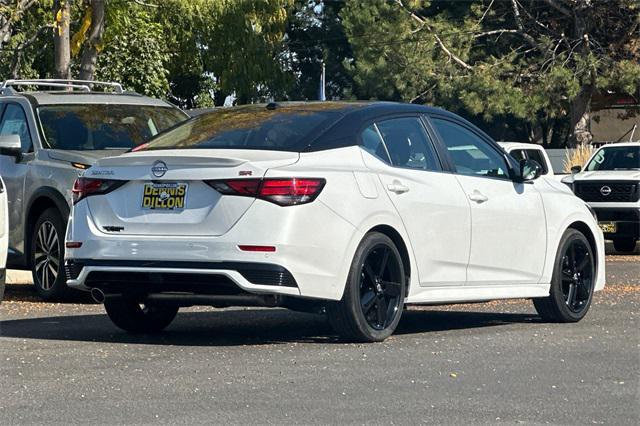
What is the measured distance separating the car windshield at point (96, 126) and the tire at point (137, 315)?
348cm

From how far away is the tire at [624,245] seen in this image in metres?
24.1

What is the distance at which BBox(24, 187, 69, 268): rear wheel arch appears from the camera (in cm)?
1298

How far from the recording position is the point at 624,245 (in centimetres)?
2425

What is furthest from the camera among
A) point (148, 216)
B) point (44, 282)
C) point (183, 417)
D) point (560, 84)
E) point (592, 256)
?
point (560, 84)

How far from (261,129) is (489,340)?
2018 mm

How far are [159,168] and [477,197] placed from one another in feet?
7.93

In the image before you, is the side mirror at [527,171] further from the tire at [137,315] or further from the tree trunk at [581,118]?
the tree trunk at [581,118]

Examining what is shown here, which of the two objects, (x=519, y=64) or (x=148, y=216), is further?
(x=519, y=64)

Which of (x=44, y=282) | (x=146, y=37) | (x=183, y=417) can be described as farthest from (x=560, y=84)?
(x=183, y=417)

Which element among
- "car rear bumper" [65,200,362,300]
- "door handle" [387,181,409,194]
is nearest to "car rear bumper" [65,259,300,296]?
"car rear bumper" [65,200,362,300]

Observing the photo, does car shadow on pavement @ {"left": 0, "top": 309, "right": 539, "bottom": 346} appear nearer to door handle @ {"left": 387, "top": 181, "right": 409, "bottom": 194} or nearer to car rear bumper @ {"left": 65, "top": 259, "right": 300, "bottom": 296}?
car rear bumper @ {"left": 65, "top": 259, "right": 300, "bottom": 296}

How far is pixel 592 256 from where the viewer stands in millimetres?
11570

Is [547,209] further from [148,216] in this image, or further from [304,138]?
[148,216]

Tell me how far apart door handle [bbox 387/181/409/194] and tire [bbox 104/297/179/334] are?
5.52ft
